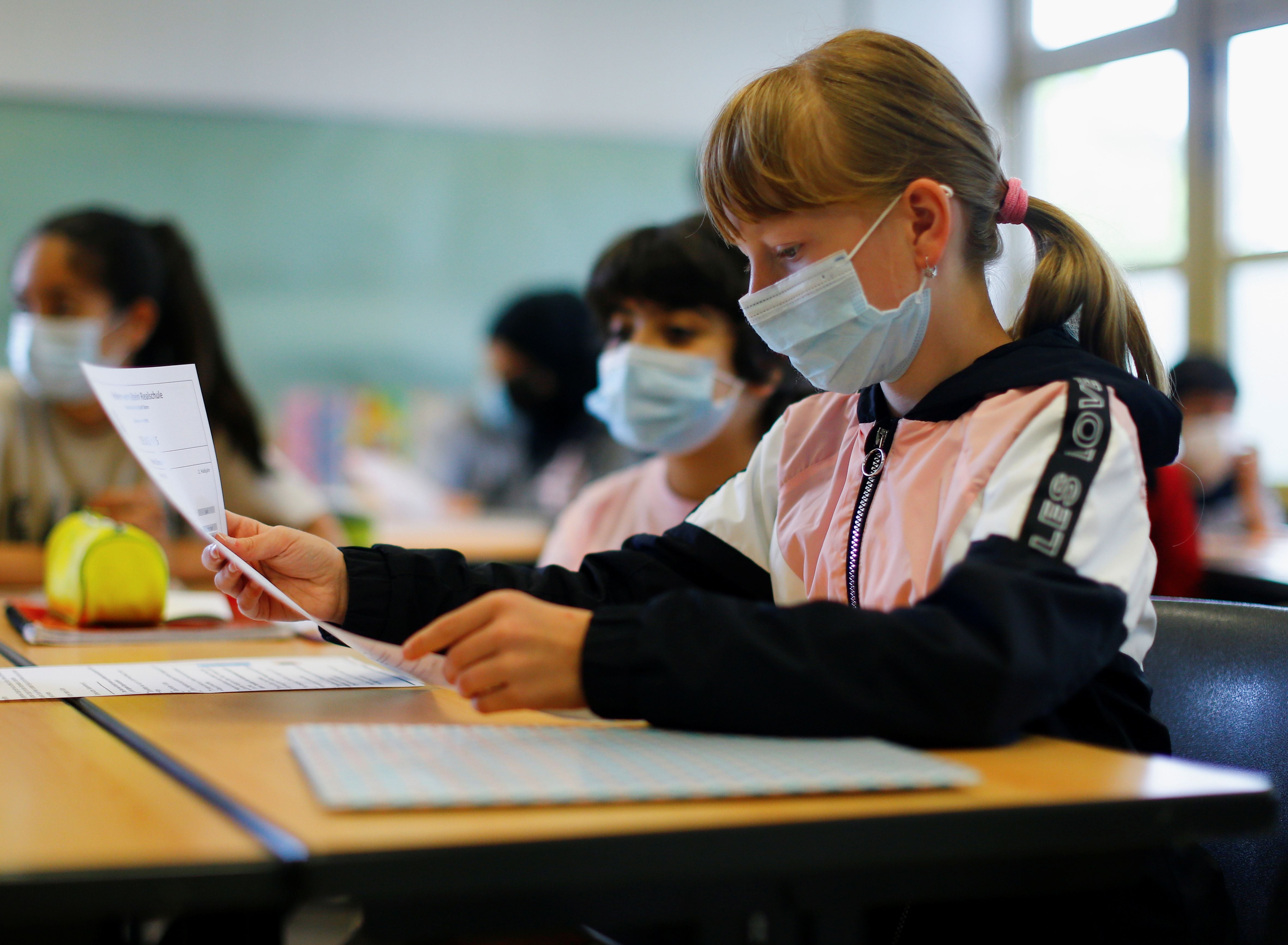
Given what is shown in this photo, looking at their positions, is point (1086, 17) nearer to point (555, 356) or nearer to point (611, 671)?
point (555, 356)

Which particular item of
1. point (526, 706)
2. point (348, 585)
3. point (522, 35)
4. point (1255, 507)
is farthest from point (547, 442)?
point (526, 706)

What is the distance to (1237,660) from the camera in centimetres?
103

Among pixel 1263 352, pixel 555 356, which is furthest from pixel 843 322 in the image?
pixel 1263 352

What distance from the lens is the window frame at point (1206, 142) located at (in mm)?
4352

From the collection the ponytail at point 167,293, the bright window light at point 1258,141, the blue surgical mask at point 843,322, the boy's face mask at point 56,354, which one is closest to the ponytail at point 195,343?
the ponytail at point 167,293

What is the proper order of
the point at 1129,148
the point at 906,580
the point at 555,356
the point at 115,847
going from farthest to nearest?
the point at 1129,148
the point at 555,356
the point at 906,580
the point at 115,847

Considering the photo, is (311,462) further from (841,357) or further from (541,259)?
(841,357)

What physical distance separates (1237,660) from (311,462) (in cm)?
382

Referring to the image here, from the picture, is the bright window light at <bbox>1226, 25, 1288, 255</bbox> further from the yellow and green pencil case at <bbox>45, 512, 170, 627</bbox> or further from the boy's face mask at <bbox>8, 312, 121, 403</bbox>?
the yellow and green pencil case at <bbox>45, 512, 170, 627</bbox>

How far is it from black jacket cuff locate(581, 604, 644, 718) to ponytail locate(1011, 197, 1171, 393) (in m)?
0.48

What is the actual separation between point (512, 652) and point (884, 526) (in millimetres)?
360

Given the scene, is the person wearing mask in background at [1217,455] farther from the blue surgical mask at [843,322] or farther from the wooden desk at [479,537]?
the blue surgical mask at [843,322]

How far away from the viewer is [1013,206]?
1.08 metres

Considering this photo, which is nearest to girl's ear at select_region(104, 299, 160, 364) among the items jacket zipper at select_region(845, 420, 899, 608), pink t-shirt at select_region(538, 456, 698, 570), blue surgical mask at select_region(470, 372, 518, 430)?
pink t-shirt at select_region(538, 456, 698, 570)
